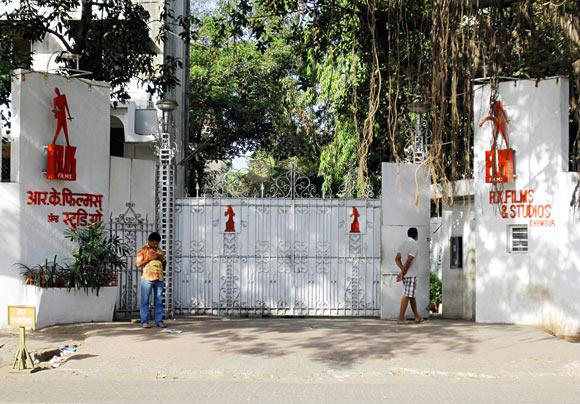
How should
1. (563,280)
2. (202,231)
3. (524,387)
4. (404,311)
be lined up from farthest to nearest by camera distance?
(202,231)
(404,311)
(563,280)
(524,387)

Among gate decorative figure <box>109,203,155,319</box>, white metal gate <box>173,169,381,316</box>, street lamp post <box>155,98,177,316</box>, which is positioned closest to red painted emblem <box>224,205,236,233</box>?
white metal gate <box>173,169,381,316</box>

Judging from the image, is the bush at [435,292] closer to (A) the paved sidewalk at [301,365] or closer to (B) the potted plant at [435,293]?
(B) the potted plant at [435,293]

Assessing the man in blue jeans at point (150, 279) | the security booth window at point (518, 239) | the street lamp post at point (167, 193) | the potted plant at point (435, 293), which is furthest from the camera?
the potted plant at point (435, 293)

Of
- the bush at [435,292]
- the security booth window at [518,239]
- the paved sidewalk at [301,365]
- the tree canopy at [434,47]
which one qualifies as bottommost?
the paved sidewalk at [301,365]

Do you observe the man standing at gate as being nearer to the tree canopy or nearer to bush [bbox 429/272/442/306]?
the tree canopy

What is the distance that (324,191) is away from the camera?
20500 mm

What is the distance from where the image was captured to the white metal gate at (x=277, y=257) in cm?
1384

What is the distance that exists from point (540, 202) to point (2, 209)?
860 centimetres

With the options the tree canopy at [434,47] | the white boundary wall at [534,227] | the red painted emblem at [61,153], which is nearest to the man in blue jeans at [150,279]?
the red painted emblem at [61,153]

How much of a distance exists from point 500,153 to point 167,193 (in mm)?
5780

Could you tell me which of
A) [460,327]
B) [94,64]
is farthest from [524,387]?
[94,64]

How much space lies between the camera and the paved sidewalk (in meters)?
8.06

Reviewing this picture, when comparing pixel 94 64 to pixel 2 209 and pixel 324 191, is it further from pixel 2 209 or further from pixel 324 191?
pixel 324 191

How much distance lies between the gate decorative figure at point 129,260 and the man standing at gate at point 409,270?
460 centimetres
